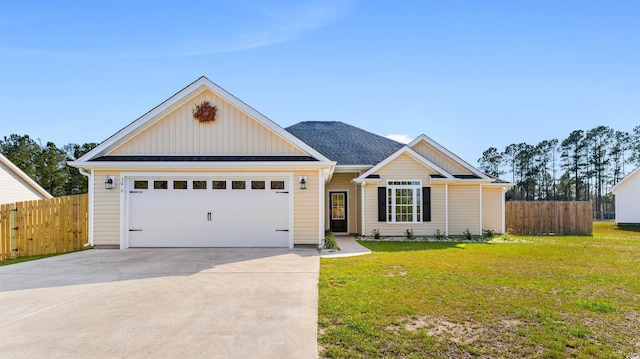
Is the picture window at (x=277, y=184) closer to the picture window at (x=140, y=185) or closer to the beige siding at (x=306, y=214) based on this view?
the beige siding at (x=306, y=214)

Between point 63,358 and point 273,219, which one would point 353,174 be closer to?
point 273,219

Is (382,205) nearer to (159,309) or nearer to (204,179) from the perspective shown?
(204,179)

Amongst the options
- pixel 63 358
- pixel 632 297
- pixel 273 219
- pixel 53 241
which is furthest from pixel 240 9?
pixel 632 297

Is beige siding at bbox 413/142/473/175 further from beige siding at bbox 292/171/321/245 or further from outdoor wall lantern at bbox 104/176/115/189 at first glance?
outdoor wall lantern at bbox 104/176/115/189

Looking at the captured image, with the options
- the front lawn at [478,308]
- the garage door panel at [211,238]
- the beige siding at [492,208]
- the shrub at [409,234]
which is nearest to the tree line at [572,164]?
the beige siding at [492,208]

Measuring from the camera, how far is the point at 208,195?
34.8ft

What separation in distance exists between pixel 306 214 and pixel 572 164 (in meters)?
48.4

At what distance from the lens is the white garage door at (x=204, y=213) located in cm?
1055

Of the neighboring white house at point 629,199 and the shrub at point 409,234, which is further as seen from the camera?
the neighboring white house at point 629,199

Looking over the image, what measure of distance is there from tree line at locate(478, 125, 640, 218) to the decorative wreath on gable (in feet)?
144

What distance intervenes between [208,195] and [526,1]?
11.5m

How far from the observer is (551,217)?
17.5m

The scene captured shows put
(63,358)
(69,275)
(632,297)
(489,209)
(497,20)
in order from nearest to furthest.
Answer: (63,358) < (632,297) < (69,275) < (497,20) < (489,209)

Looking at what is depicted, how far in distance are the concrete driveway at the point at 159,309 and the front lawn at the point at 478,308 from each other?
0.48 metres
